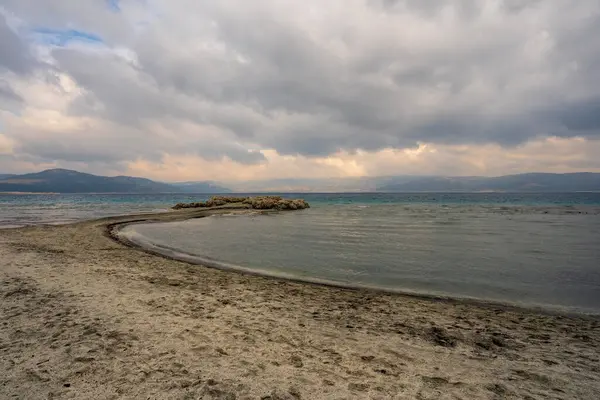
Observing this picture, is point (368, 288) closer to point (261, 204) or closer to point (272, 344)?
point (272, 344)

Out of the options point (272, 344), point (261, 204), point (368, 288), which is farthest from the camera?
point (261, 204)

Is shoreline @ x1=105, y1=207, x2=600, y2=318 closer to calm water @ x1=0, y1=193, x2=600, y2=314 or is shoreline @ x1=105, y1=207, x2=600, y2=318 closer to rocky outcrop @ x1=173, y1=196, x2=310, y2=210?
calm water @ x1=0, y1=193, x2=600, y2=314

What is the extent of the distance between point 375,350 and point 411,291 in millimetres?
5053

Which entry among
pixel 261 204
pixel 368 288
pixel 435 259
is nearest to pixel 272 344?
pixel 368 288

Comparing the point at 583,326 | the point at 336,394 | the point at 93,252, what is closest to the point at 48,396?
the point at 336,394

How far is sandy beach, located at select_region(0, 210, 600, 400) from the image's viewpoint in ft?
16.5

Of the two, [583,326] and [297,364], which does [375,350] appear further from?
[583,326]

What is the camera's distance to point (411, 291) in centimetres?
1091

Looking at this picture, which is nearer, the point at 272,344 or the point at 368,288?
the point at 272,344

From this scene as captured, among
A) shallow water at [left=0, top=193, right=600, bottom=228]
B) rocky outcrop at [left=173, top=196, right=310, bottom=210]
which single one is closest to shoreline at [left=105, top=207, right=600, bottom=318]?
shallow water at [left=0, top=193, right=600, bottom=228]

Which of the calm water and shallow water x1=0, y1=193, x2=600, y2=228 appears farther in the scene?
shallow water x1=0, y1=193, x2=600, y2=228

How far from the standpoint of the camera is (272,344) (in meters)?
6.64

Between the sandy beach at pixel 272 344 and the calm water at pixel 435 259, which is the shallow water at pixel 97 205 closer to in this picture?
the calm water at pixel 435 259

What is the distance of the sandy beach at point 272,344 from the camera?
198 inches
